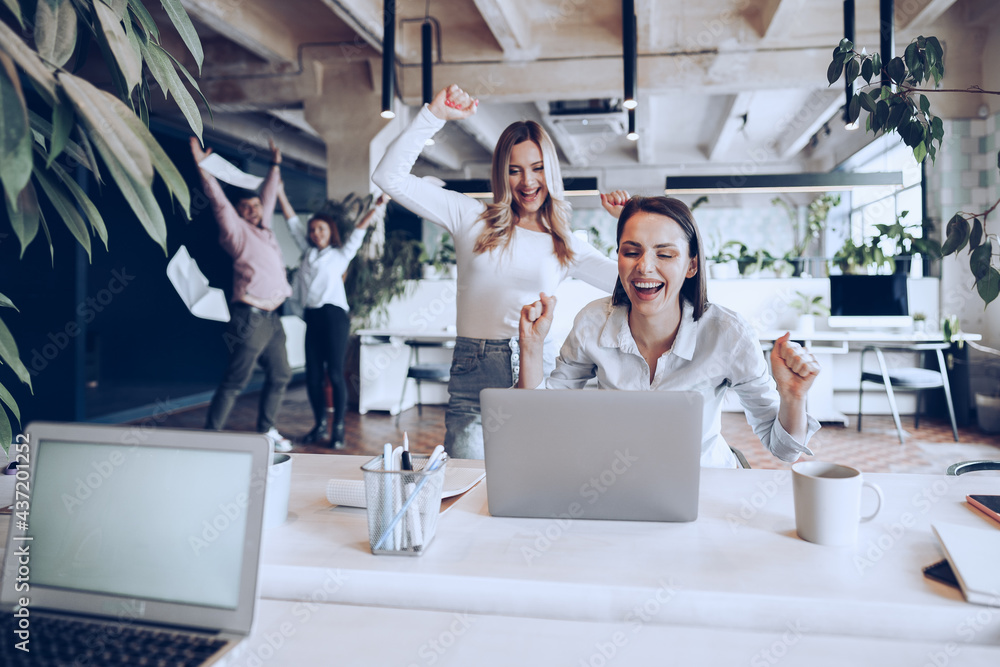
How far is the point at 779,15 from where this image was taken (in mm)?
4941

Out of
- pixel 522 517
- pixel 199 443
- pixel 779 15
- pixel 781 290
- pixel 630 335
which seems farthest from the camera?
pixel 781 290

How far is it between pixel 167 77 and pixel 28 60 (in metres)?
0.28

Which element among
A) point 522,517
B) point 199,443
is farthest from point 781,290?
point 199,443

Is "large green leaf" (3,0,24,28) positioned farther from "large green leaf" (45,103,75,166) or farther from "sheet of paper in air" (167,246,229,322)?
"sheet of paper in air" (167,246,229,322)

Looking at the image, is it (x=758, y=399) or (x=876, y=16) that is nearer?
(x=758, y=399)

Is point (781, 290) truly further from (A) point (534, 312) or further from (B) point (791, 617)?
(B) point (791, 617)

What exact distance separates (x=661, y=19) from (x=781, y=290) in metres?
2.73

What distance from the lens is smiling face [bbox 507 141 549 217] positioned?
1820 millimetres

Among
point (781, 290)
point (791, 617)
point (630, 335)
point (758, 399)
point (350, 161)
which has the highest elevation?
point (350, 161)

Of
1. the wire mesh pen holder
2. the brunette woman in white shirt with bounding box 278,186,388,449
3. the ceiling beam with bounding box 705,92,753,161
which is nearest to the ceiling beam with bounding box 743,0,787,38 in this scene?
the ceiling beam with bounding box 705,92,753,161

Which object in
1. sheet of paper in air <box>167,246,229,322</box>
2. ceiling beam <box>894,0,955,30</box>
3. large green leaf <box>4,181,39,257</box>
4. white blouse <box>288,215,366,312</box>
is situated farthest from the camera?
ceiling beam <box>894,0,955,30</box>

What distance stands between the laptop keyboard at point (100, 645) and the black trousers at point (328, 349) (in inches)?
144

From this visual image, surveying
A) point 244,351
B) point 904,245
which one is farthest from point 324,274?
point 904,245

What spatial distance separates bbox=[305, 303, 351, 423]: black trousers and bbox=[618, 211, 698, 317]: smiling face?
3145 millimetres
